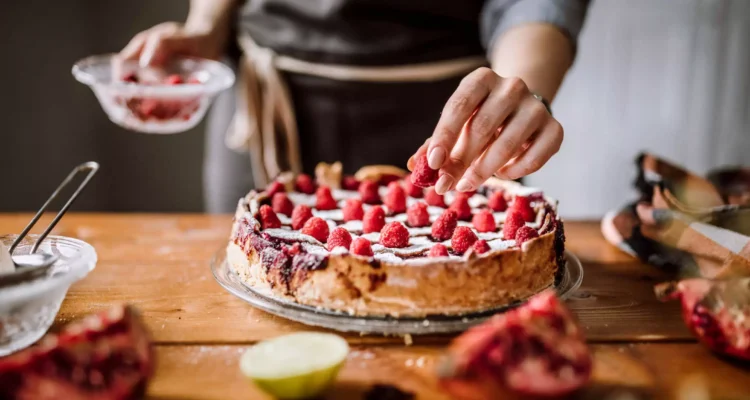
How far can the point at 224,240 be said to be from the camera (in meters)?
1.90

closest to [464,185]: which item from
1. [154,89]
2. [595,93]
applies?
[154,89]

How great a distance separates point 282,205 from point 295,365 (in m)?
0.76

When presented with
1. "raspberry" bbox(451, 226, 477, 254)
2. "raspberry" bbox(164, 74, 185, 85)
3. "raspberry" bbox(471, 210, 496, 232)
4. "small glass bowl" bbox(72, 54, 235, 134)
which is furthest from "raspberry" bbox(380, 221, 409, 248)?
"raspberry" bbox(164, 74, 185, 85)

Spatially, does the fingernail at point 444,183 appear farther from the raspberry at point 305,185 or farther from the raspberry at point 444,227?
the raspberry at point 305,185

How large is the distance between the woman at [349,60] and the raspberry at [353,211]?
49cm

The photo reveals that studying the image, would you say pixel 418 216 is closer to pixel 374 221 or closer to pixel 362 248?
pixel 374 221

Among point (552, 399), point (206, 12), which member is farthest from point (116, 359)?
point (206, 12)

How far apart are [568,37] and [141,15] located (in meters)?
2.67

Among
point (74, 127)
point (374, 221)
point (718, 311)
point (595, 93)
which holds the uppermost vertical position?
point (718, 311)

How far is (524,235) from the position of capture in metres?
1.37

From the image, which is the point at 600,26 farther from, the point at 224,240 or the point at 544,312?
the point at 544,312

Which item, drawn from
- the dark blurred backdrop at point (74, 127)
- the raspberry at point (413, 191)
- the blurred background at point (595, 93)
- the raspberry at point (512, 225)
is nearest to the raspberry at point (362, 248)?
the raspberry at point (512, 225)

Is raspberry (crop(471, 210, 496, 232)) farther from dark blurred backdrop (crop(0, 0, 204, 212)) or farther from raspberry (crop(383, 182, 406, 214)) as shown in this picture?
dark blurred backdrop (crop(0, 0, 204, 212))

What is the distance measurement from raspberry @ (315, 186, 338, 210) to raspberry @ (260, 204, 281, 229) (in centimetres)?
21
